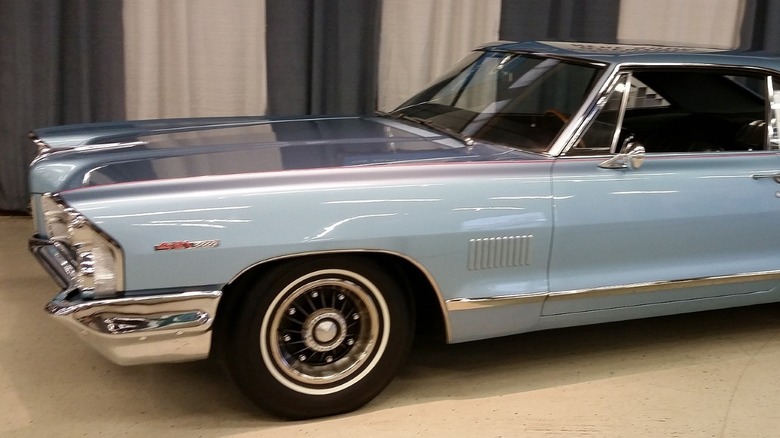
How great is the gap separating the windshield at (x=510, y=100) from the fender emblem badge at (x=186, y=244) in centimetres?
123

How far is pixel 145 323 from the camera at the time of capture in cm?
236

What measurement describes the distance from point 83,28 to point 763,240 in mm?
4037

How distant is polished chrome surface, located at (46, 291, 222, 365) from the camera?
91.4 inches

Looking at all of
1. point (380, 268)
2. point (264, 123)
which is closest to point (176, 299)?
point (380, 268)

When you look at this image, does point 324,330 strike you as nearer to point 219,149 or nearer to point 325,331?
point 325,331

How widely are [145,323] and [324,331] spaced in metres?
0.61

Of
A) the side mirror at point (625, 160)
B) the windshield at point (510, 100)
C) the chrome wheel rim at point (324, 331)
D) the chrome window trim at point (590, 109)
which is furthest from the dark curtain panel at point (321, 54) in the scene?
the chrome wheel rim at point (324, 331)

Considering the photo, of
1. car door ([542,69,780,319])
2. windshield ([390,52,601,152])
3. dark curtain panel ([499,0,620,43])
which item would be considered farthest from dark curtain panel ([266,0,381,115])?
car door ([542,69,780,319])

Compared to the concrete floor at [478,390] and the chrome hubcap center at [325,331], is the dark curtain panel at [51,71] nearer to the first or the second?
the concrete floor at [478,390]

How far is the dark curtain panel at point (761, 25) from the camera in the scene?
5.79 m

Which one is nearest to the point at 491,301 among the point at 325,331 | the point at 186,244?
the point at 325,331

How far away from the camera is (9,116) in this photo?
4.84 meters

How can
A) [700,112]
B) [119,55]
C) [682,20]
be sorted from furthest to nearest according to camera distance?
[682,20], [119,55], [700,112]

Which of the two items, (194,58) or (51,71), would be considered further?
(194,58)
